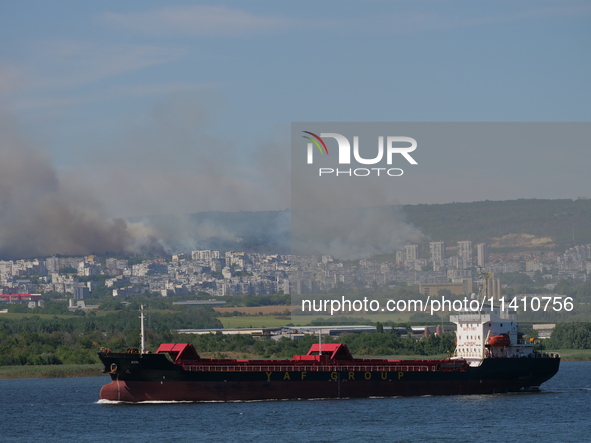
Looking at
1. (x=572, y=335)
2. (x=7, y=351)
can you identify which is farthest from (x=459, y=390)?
(x=572, y=335)

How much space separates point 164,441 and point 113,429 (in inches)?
252

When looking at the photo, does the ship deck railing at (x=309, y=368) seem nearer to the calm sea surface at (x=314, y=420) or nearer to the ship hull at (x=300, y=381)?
the ship hull at (x=300, y=381)

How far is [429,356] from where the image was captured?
145 m

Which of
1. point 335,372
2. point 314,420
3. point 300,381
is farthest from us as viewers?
point 335,372

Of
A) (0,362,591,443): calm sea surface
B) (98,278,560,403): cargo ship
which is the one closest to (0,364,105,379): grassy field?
(0,362,591,443): calm sea surface

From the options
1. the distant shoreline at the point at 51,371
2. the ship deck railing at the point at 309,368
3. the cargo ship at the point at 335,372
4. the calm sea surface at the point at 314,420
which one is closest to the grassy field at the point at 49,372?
the distant shoreline at the point at 51,371

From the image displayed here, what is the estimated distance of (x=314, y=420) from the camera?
221ft

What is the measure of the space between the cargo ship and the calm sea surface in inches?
51.3

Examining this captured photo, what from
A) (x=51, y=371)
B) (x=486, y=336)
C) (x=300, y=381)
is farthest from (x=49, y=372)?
(x=486, y=336)

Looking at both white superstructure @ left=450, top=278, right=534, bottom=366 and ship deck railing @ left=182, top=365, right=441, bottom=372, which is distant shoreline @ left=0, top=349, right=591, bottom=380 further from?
white superstructure @ left=450, top=278, right=534, bottom=366

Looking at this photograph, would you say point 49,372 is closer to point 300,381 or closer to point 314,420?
point 300,381

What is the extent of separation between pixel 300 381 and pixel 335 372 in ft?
9.90

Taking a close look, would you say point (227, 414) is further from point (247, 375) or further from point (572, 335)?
point (572, 335)

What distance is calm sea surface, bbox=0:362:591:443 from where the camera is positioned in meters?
61.3
